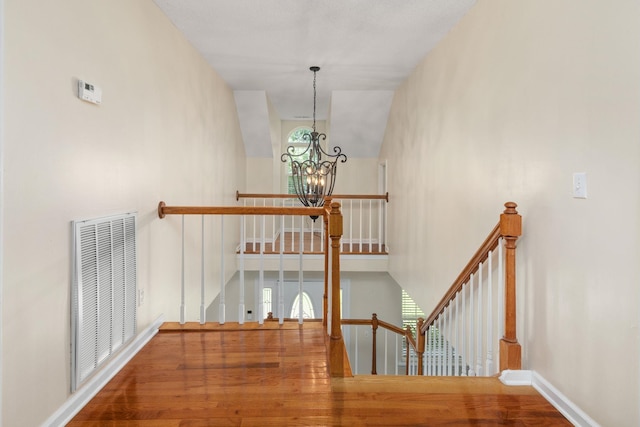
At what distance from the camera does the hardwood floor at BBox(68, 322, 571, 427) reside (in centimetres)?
190

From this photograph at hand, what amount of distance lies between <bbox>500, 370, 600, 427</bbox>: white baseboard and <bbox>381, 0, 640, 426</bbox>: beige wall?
0.11ft

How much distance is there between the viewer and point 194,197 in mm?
4133

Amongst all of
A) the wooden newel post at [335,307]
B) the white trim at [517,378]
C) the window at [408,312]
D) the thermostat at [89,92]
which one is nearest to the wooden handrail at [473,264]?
the white trim at [517,378]

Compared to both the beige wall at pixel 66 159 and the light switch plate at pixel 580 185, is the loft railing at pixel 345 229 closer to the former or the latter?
the beige wall at pixel 66 159

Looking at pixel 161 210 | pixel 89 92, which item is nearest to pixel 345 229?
pixel 161 210

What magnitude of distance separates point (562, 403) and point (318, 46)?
3.68 meters

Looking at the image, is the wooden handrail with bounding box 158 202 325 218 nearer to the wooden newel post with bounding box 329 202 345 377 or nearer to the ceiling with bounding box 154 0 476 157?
the wooden newel post with bounding box 329 202 345 377

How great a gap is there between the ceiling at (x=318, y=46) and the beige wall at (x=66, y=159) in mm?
613

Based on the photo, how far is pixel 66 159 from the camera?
196 centimetres

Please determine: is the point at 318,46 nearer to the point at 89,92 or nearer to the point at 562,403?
the point at 89,92

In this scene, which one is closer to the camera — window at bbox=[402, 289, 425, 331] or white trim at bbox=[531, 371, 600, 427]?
white trim at bbox=[531, 371, 600, 427]

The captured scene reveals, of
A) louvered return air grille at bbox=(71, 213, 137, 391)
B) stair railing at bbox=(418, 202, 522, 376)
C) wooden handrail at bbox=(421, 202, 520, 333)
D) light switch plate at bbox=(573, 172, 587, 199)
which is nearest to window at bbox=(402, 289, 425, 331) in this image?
wooden handrail at bbox=(421, 202, 520, 333)

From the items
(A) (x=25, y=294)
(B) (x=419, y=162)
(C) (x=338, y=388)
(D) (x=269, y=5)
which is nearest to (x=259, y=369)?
(C) (x=338, y=388)

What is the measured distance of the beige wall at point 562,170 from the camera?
1612 mm
